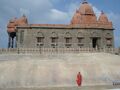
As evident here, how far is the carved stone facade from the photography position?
174 ft

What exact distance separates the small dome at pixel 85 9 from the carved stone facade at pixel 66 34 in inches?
103

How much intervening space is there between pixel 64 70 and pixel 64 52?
10.3 m

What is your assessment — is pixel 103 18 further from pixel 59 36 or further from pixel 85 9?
pixel 59 36

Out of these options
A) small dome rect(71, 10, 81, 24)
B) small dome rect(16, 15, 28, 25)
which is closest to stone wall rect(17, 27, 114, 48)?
small dome rect(16, 15, 28, 25)

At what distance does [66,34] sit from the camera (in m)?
54.1

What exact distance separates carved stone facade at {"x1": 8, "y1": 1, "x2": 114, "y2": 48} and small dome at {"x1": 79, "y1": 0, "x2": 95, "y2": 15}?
2.61m

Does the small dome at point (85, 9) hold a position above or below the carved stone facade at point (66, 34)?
above

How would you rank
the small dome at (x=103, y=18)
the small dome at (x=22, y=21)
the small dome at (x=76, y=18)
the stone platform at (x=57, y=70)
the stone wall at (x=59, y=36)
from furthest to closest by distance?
the small dome at (x=103, y=18)
the small dome at (x=76, y=18)
the small dome at (x=22, y=21)
the stone wall at (x=59, y=36)
the stone platform at (x=57, y=70)

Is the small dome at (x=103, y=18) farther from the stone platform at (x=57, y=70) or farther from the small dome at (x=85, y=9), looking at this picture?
the stone platform at (x=57, y=70)

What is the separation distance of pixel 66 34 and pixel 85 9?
29.7 ft

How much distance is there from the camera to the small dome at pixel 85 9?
58581mm

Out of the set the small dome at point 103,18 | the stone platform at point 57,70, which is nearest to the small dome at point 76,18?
the small dome at point 103,18

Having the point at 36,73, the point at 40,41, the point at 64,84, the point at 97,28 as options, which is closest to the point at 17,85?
the point at 36,73

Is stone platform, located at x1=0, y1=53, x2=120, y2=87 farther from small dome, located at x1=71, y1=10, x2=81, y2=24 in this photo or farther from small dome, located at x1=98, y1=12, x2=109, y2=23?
small dome, located at x1=98, y1=12, x2=109, y2=23
